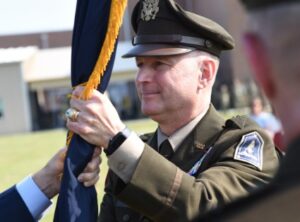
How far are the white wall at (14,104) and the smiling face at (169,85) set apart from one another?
29.4 m

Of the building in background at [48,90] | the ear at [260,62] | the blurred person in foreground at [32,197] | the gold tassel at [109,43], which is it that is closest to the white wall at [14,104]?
the building in background at [48,90]

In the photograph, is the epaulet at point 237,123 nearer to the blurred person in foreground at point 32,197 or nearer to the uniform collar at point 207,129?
the uniform collar at point 207,129

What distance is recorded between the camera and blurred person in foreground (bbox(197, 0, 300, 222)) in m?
0.78

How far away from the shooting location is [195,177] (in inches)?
70.1

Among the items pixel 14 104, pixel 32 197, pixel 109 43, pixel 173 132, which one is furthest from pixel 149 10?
pixel 14 104

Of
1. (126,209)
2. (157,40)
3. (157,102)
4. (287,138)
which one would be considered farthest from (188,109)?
(287,138)

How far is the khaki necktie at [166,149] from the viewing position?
2.01 m

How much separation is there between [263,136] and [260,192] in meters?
1.09

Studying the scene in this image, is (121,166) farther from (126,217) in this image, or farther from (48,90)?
(48,90)

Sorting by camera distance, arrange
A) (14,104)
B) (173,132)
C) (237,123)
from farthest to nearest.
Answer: (14,104), (173,132), (237,123)

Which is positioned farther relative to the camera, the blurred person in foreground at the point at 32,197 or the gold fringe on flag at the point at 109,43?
the blurred person in foreground at the point at 32,197

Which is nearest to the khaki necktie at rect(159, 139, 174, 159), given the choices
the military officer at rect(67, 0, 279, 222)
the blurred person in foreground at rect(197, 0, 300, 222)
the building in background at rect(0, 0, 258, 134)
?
the military officer at rect(67, 0, 279, 222)

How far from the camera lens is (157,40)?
6.42 feet

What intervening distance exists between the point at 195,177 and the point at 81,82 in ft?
1.46
